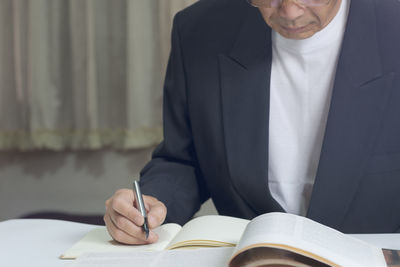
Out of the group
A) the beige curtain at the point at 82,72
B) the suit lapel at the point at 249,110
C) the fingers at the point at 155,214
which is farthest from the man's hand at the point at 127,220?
the beige curtain at the point at 82,72

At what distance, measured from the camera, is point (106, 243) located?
1137mm

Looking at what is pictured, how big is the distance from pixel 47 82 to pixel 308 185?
1.81 m

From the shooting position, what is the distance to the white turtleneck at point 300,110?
1.41 metres

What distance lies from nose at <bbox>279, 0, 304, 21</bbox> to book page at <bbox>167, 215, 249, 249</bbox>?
43 cm

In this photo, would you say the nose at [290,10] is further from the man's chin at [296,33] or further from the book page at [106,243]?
the book page at [106,243]

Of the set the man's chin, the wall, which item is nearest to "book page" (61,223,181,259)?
the man's chin

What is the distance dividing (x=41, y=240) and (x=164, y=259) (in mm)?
312

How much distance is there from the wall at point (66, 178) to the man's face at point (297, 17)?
179 centimetres

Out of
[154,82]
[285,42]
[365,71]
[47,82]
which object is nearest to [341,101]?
[365,71]

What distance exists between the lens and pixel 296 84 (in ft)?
4.72

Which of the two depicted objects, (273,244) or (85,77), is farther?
(85,77)

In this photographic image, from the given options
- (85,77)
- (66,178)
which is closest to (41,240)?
(85,77)

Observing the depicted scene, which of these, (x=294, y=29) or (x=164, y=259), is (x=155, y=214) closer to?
(x=164, y=259)

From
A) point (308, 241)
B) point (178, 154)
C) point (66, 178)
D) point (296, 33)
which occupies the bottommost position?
point (66, 178)
